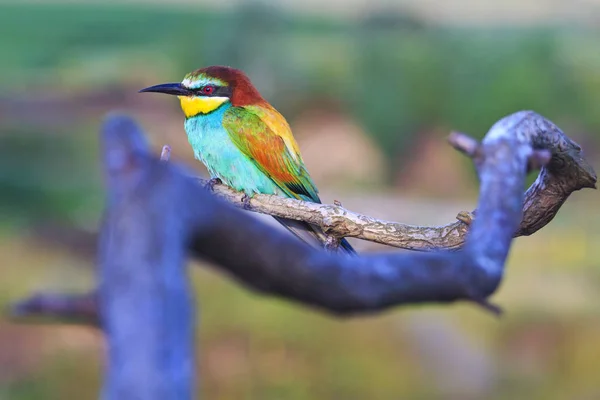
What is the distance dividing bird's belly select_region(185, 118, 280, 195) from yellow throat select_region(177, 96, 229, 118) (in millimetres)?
28

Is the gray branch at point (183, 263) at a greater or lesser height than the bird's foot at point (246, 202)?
greater

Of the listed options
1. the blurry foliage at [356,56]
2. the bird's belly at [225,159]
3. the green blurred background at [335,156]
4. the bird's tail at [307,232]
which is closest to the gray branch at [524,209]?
the bird's tail at [307,232]

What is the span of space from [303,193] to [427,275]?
4.75 feet

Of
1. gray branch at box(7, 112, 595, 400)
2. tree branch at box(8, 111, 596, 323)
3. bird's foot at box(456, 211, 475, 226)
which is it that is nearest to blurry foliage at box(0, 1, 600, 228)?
tree branch at box(8, 111, 596, 323)

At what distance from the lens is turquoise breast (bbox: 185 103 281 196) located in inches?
84.4

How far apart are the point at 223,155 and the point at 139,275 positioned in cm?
152

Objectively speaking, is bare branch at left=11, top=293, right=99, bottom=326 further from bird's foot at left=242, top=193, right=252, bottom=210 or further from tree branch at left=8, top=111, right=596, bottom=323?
bird's foot at left=242, top=193, right=252, bottom=210

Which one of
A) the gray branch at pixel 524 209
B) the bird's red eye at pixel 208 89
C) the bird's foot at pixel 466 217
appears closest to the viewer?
the gray branch at pixel 524 209

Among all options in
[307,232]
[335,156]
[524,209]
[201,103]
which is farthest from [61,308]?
[335,156]

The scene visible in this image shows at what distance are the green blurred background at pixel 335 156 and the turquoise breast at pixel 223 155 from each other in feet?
11.6

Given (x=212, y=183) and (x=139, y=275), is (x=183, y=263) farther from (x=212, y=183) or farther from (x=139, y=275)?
(x=212, y=183)

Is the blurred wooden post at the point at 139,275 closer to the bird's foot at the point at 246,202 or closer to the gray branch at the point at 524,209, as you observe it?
the gray branch at the point at 524,209

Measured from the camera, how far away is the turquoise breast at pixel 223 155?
2143 millimetres

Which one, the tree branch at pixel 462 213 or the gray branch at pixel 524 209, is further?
the gray branch at pixel 524 209
